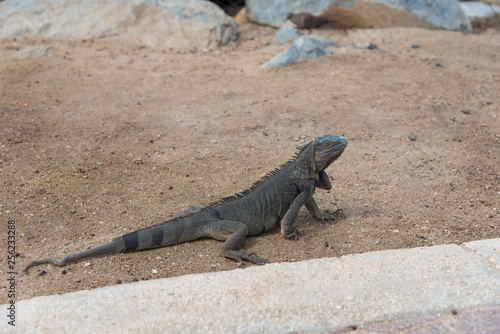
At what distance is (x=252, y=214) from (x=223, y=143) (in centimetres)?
175

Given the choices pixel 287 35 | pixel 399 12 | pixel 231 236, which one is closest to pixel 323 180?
pixel 231 236

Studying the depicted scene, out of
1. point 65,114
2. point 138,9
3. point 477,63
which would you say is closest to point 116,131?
point 65,114

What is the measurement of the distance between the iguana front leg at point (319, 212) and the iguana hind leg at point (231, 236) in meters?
0.62

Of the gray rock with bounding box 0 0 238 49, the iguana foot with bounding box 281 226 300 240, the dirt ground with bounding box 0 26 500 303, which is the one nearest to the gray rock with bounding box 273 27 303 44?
the dirt ground with bounding box 0 26 500 303

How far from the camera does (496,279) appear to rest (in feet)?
9.89

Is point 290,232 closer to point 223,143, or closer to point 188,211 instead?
point 188,211

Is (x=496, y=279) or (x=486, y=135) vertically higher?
(x=496, y=279)

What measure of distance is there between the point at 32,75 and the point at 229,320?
5.90 m

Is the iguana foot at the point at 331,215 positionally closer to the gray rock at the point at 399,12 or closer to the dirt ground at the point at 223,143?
the dirt ground at the point at 223,143

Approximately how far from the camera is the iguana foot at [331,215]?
4004mm

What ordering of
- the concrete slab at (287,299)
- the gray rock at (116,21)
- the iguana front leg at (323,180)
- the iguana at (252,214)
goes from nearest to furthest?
the concrete slab at (287,299)
the iguana at (252,214)
the iguana front leg at (323,180)
the gray rock at (116,21)

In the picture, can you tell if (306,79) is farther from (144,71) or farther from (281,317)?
(281,317)

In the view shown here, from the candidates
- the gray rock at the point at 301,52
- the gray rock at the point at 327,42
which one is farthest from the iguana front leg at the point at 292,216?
the gray rock at the point at 327,42

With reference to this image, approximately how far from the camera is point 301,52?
8.01 metres
